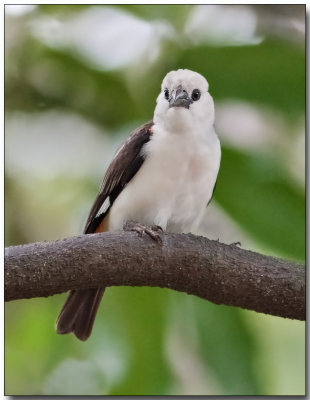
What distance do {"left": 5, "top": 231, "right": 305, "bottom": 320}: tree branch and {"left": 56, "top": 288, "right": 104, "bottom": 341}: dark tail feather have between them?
0.82 feet

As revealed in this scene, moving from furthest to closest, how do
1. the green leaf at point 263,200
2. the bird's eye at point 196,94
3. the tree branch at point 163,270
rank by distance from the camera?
the bird's eye at point 196,94
the green leaf at point 263,200
the tree branch at point 163,270

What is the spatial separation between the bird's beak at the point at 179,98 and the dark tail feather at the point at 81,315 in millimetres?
518

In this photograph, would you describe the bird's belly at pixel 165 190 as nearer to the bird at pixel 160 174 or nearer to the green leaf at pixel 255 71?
the bird at pixel 160 174

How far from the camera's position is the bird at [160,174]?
1.83 m

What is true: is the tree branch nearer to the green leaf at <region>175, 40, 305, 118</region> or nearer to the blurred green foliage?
the blurred green foliage

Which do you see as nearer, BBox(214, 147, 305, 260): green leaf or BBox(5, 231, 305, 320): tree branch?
BBox(5, 231, 305, 320): tree branch

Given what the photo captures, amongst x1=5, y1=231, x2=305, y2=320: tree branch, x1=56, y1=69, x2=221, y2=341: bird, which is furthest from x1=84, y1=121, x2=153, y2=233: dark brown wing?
x1=5, y1=231, x2=305, y2=320: tree branch

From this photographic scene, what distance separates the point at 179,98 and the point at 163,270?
0.46m

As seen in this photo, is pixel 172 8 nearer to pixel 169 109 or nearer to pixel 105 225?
pixel 169 109

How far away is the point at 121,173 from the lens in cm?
185

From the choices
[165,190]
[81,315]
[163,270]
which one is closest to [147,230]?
[163,270]

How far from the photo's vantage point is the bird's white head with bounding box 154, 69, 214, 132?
70.8 inches

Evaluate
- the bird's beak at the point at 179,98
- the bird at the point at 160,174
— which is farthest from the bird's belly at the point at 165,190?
the bird's beak at the point at 179,98

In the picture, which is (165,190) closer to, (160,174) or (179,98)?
(160,174)
